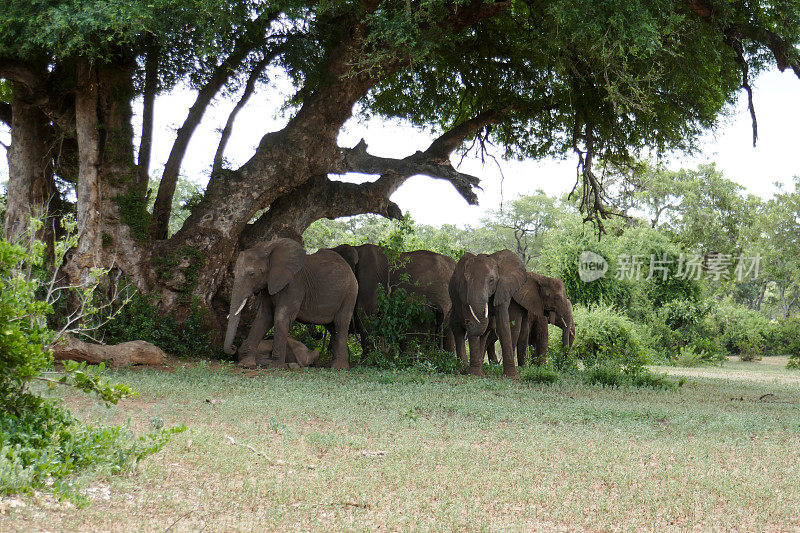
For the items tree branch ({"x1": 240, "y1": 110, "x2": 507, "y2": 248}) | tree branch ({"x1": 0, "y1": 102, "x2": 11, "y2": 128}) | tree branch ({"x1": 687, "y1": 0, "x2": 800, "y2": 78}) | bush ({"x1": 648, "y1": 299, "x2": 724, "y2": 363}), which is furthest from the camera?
bush ({"x1": 648, "y1": 299, "x2": 724, "y2": 363})

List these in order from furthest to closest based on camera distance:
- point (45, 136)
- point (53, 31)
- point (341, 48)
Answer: point (45, 136)
point (341, 48)
point (53, 31)

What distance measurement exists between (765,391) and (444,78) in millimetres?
11112

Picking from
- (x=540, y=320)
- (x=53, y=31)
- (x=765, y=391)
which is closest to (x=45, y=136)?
(x=53, y=31)

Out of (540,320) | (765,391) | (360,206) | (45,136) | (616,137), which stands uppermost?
(616,137)

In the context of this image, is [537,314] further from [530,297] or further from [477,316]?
[477,316]

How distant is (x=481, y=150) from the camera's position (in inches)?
752

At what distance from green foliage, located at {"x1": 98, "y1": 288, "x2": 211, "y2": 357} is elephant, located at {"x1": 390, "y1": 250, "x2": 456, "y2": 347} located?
3914 millimetres

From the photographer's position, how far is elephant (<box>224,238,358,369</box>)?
12.7 m

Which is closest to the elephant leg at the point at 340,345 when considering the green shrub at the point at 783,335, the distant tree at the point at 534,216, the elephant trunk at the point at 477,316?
the elephant trunk at the point at 477,316

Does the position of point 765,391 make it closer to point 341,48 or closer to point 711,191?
point 341,48

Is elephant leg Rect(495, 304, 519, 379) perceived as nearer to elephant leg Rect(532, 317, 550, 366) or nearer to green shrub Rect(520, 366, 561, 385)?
green shrub Rect(520, 366, 561, 385)

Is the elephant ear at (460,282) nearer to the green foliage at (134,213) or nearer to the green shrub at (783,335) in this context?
the green foliage at (134,213)

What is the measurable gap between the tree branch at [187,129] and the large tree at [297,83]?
45mm

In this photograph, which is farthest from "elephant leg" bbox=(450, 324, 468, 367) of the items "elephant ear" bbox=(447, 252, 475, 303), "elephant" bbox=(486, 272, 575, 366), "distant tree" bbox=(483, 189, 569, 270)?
"distant tree" bbox=(483, 189, 569, 270)
